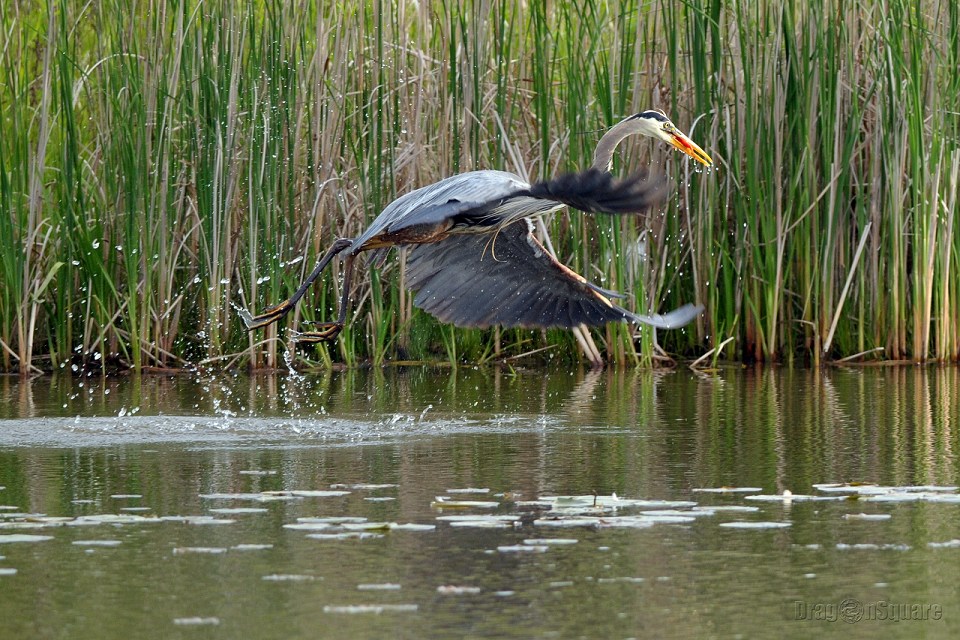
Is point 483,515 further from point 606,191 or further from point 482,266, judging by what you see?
point 482,266

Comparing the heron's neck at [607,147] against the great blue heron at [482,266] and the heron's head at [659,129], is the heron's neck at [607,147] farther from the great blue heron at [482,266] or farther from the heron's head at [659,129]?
the heron's head at [659,129]

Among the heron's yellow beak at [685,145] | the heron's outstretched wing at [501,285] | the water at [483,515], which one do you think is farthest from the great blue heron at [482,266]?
the water at [483,515]

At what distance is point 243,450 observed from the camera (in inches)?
236

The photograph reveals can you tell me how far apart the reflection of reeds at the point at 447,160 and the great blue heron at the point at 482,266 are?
1961 mm

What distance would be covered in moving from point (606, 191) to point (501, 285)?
5.98ft

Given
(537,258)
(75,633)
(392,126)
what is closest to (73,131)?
(392,126)

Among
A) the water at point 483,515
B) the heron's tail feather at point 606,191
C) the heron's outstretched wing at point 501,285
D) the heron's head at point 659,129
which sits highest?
the heron's head at point 659,129

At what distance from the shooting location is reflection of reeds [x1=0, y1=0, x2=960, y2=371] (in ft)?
28.5

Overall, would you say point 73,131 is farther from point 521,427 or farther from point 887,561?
point 887,561

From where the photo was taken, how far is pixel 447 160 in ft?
29.6

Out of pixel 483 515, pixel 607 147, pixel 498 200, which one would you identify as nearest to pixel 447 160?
pixel 607 147

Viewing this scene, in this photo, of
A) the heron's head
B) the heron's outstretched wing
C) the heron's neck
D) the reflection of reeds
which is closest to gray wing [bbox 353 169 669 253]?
the heron's outstretched wing

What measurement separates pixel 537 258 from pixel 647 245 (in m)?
2.63

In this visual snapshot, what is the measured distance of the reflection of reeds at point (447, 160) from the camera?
8688 millimetres
